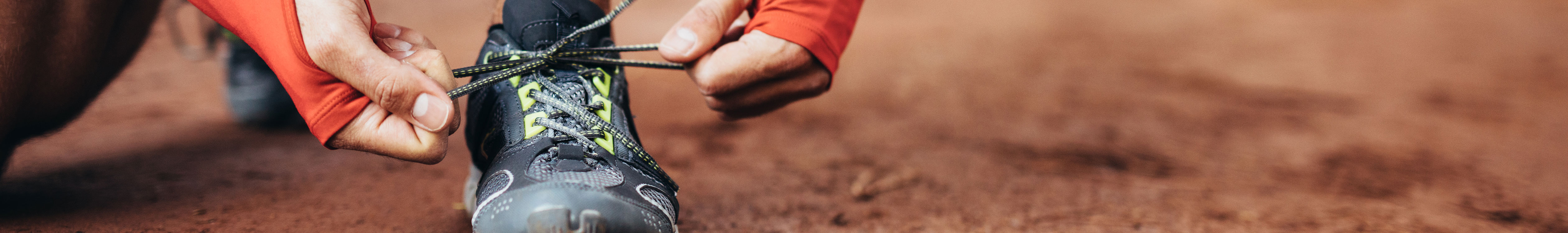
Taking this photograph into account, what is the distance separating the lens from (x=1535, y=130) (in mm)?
1821

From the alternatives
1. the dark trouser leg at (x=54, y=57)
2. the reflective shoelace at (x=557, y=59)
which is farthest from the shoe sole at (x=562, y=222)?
the dark trouser leg at (x=54, y=57)

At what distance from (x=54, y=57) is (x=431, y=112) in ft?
2.15

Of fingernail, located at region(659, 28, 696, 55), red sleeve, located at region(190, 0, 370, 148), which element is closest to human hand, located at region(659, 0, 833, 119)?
fingernail, located at region(659, 28, 696, 55)

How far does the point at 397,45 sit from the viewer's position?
0.70 m

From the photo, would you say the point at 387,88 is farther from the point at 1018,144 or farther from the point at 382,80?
the point at 1018,144

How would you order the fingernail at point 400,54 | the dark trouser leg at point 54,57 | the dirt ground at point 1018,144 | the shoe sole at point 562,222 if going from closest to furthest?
the shoe sole at point 562,222 → the fingernail at point 400,54 → the dark trouser leg at point 54,57 → the dirt ground at point 1018,144

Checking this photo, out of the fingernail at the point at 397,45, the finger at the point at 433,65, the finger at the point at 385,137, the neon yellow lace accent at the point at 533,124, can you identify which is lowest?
the finger at the point at 385,137

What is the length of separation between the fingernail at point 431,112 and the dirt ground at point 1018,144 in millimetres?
379

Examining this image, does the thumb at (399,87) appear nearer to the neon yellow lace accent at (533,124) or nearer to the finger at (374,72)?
the finger at (374,72)

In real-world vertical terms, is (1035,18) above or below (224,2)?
above

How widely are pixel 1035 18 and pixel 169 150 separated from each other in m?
3.01

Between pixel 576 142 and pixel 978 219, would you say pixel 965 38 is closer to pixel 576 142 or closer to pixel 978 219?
pixel 978 219

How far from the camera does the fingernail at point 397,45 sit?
0.70 m

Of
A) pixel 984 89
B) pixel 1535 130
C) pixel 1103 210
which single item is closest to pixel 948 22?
pixel 984 89
